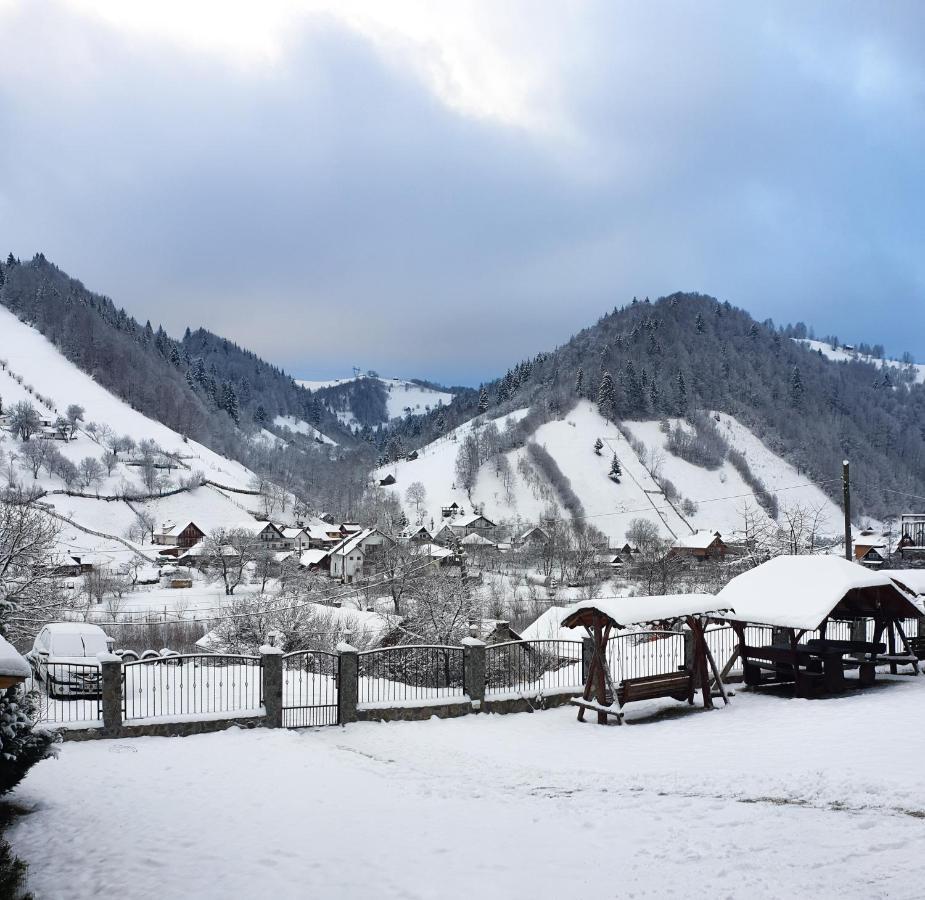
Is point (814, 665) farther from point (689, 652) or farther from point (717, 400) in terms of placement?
point (717, 400)

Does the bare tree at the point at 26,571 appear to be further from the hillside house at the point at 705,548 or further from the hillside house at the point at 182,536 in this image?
the hillside house at the point at 705,548

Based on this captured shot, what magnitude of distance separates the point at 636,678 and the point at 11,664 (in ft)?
36.8

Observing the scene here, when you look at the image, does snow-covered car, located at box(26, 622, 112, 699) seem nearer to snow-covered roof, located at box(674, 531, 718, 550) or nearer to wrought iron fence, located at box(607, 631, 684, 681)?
wrought iron fence, located at box(607, 631, 684, 681)

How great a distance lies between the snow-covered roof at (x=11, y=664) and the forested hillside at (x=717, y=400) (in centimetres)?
13889

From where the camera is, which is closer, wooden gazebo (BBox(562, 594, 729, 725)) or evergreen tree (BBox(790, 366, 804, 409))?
wooden gazebo (BBox(562, 594, 729, 725))

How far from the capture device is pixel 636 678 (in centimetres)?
1398

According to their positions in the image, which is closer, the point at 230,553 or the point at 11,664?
the point at 11,664

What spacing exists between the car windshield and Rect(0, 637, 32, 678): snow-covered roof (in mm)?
16536

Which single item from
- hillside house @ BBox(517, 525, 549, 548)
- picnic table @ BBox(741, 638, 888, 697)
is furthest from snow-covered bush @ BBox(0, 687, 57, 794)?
hillside house @ BBox(517, 525, 549, 548)

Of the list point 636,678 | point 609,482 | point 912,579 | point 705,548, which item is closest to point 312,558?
point 705,548

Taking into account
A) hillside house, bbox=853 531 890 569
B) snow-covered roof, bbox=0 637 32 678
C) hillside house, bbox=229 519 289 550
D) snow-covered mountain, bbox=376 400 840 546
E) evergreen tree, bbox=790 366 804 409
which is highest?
evergreen tree, bbox=790 366 804 409

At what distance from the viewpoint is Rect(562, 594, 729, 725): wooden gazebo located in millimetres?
13508

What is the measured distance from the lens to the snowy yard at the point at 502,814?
612cm

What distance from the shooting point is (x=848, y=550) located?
24547 mm
